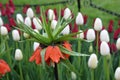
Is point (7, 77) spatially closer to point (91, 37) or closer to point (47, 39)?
point (91, 37)

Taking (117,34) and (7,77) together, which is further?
(117,34)

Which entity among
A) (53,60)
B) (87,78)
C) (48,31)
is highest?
(48,31)

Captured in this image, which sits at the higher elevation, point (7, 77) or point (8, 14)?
point (8, 14)

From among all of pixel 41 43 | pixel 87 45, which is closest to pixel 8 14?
pixel 87 45

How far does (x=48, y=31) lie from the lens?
7.66 feet

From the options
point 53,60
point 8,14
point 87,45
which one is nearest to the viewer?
point 53,60

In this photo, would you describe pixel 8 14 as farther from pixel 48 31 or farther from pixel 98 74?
pixel 48 31

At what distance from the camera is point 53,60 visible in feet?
7.42

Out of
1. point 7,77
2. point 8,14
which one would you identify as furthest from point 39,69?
point 8,14

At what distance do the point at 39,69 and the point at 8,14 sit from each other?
6.44ft

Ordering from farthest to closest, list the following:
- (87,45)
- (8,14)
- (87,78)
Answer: (8,14)
(87,45)
(87,78)

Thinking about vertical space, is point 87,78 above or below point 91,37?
below

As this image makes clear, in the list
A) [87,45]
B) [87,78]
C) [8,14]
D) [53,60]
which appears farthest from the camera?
[8,14]

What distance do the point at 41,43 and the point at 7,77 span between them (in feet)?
3.07
